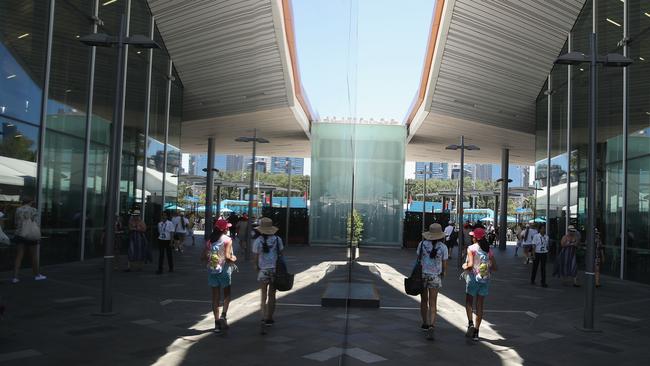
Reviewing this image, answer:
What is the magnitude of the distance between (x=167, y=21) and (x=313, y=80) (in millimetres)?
16064

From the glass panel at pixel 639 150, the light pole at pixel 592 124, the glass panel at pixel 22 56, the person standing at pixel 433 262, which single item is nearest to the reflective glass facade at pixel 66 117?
the glass panel at pixel 22 56

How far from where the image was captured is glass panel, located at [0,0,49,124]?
40.4ft

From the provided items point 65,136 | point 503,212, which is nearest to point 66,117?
point 65,136

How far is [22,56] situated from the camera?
12.9 m

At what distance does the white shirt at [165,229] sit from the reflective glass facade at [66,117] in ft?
9.69

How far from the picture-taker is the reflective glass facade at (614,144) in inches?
598

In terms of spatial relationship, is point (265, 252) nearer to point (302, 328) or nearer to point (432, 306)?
point (302, 328)

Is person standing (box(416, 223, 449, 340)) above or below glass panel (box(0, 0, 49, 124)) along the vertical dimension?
below

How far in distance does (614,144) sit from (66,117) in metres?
15.6

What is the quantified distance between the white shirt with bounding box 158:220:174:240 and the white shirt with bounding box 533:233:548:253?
8.89 metres

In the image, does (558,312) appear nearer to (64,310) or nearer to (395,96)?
(395,96)

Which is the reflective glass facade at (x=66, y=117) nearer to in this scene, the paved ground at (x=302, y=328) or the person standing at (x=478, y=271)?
the paved ground at (x=302, y=328)

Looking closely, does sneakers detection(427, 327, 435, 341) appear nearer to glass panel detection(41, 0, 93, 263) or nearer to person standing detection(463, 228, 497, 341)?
person standing detection(463, 228, 497, 341)

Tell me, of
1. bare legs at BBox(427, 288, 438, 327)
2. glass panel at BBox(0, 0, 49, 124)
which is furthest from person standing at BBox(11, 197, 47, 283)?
bare legs at BBox(427, 288, 438, 327)
